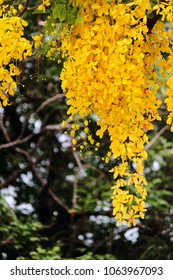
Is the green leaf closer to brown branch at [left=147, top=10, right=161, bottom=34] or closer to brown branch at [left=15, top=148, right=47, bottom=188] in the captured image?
brown branch at [left=147, top=10, right=161, bottom=34]

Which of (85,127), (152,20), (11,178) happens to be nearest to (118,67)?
(152,20)

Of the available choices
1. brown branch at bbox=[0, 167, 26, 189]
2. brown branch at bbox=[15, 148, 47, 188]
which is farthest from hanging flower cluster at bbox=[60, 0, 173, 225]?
brown branch at bbox=[0, 167, 26, 189]

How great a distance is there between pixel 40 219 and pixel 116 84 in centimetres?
358

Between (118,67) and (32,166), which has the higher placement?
(118,67)

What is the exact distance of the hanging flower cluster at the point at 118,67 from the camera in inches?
72.3

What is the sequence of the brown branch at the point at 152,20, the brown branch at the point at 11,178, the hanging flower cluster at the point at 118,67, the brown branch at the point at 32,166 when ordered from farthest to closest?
the brown branch at the point at 11,178
the brown branch at the point at 32,166
the brown branch at the point at 152,20
the hanging flower cluster at the point at 118,67

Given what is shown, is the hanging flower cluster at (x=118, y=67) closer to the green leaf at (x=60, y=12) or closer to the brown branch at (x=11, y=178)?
the green leaf at (x=60, y=12)

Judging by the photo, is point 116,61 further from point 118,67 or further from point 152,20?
point 152,20

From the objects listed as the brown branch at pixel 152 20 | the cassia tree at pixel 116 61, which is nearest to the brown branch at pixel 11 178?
the cassia tree at pixel 116 61

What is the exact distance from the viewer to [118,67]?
5.96 ft

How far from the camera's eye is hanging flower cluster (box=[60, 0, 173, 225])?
6.03 ft

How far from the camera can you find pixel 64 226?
509 cm
